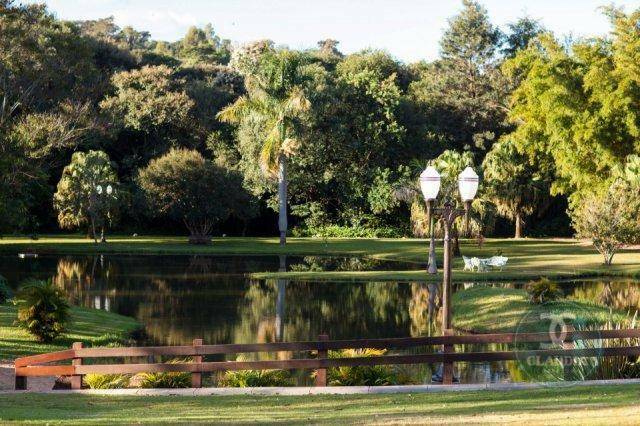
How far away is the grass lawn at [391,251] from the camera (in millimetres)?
37344

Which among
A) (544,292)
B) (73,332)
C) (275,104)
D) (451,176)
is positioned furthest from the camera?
(275,104)

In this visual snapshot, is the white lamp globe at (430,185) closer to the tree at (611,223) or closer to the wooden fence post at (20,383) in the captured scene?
the wooden fence post at (20,383)

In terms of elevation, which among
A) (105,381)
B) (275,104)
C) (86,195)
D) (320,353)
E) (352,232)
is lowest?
(105,381)

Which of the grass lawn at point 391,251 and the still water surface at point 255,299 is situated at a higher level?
the grass lawn at point 391,251

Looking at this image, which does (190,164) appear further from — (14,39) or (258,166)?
(14,39)

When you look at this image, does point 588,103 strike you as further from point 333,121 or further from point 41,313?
point 41,313

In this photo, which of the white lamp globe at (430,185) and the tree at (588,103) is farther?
the tree at (588,103)

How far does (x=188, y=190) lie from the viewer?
2217 inches

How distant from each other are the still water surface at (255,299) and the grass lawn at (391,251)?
1.88 m

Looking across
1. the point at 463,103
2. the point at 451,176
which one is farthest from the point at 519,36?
the point at 451,176

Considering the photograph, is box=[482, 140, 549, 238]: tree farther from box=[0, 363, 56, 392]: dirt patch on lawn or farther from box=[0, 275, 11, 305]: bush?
box=[0, 363, 56, 392]: dirt patch on lawn

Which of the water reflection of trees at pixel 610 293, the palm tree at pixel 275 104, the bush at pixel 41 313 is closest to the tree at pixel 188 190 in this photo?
the palm tree at pixel 275 104

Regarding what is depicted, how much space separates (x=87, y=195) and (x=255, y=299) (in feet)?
89.9

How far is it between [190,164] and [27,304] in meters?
36.1
